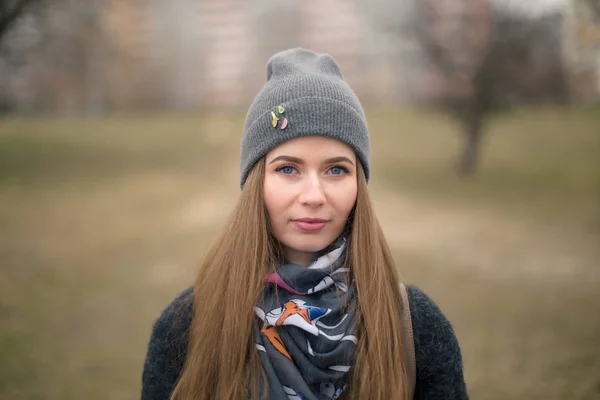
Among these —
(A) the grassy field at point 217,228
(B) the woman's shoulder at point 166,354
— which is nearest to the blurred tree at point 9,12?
(A) the grassy field at point 217,228

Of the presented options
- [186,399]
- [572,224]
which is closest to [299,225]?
[186,399]

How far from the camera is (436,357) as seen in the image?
165cm

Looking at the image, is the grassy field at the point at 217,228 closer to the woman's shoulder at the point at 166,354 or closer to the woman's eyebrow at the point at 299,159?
the woman's shoulder at the point at 166,354

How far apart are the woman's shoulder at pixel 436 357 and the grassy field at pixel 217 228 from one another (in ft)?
8.58

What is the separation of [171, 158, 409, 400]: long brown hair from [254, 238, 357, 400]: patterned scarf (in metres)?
0.04

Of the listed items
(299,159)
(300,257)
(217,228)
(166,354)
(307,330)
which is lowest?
(166,354)

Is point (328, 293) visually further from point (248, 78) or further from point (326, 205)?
point (248, 78)

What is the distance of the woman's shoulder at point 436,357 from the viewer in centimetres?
165

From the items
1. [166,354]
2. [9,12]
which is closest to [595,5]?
[166,354]

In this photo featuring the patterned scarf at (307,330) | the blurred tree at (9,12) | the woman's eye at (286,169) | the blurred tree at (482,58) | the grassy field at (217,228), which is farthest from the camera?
the blurred tree at (482,58)

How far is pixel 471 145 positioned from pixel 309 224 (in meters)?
10.4

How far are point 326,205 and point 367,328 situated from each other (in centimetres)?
39

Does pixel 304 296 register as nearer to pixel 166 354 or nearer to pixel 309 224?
pixel 309 224

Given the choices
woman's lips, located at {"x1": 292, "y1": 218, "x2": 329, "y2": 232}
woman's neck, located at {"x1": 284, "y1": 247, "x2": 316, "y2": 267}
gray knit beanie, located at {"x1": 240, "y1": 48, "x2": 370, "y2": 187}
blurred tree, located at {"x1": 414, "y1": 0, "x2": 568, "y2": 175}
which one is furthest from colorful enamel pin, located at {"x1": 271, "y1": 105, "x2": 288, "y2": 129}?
blurred tree, located at {"x1": 414, "y1": 0, "x2": 568, "y2": 175}
